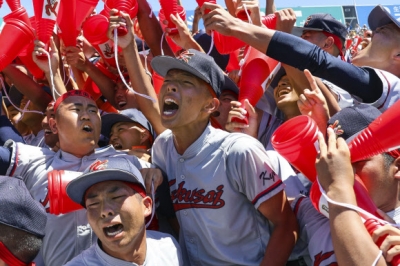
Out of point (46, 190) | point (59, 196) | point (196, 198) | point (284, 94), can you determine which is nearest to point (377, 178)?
point (196, 198)

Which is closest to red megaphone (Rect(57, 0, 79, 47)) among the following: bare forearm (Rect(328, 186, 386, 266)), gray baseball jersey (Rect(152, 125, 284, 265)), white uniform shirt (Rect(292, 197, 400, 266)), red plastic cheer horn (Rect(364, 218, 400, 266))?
gray baseball jersey (Rect(152, 125, 284, 265))

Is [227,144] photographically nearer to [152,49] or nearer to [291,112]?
[291,112]

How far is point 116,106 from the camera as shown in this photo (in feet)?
15.6

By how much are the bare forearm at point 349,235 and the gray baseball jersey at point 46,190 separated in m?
1.37

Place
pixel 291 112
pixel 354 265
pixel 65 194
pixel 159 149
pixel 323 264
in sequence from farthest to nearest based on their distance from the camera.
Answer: pixel 291 112, pixel 159 149, pixel 65 194, pixel 323 264, pixel 354 265

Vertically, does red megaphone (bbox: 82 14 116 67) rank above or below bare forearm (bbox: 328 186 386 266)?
above

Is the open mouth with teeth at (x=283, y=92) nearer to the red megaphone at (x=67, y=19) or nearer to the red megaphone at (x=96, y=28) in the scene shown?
the red megaphone at (x=96, y=28)

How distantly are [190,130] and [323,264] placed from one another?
1011mm

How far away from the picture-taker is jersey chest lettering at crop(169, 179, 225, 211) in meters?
3.11

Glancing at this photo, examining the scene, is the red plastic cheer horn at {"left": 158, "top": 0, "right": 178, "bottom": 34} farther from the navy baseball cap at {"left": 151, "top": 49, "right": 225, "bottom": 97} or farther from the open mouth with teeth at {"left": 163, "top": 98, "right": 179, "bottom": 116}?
the open mouth with teeth at {"left": 163, "top": 98, "right": 179, "bottom": 116}

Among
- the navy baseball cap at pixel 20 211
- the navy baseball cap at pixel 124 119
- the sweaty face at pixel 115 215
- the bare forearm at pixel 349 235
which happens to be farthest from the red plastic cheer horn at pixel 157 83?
the bare forearm at pixel 349 235

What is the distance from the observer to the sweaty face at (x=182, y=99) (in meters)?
3.29

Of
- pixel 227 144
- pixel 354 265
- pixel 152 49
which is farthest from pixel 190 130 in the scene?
pixel 152 49

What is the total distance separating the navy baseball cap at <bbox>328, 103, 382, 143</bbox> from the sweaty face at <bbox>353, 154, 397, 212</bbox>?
0.13 metres
